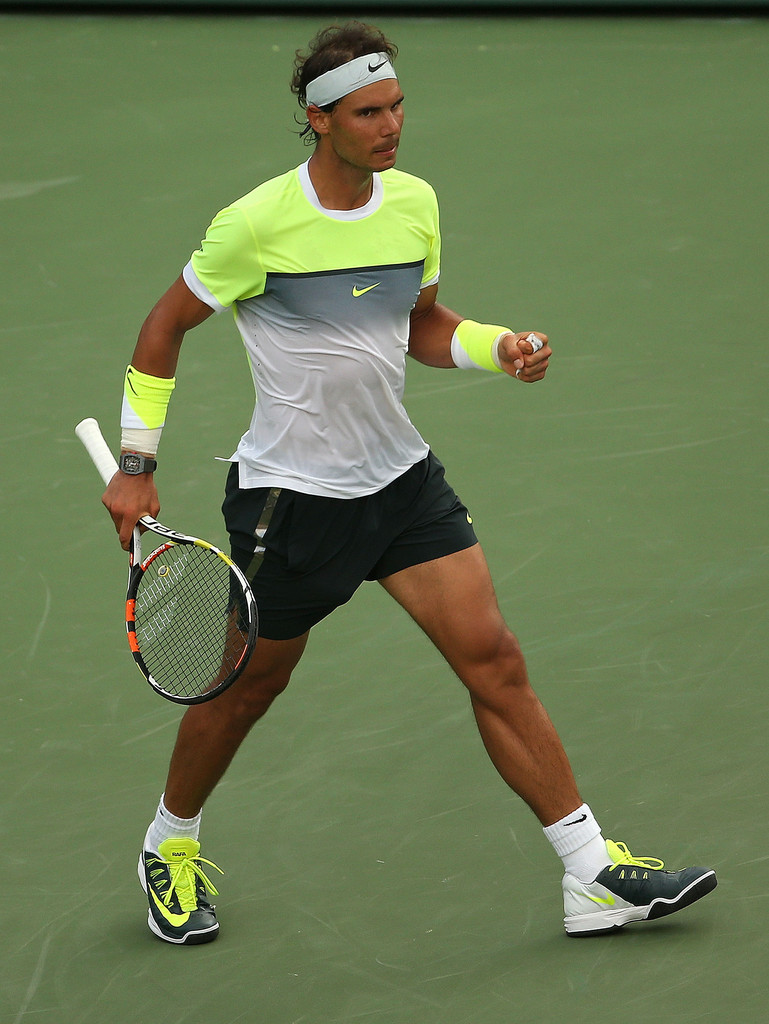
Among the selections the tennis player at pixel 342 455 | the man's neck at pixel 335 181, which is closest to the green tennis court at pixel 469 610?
the tennis player at pixel 342 455

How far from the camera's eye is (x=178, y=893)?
12.5 ft

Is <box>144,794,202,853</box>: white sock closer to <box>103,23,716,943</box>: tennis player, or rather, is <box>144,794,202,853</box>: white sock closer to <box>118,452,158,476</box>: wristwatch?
<box>103,23,716,943</box>: tennis player

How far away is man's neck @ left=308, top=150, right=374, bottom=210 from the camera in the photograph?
350cm

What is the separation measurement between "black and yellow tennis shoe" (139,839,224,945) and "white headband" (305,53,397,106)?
1.80 metres

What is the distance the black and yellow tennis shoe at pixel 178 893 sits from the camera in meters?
3.76

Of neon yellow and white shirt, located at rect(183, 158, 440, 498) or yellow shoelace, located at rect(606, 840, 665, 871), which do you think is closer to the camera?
neon yellow and white shirt, located at rect(183, 158, 440, 498)

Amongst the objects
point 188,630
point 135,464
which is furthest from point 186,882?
point 135,464

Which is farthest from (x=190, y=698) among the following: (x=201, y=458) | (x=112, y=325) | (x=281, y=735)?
(x=112, y=325)

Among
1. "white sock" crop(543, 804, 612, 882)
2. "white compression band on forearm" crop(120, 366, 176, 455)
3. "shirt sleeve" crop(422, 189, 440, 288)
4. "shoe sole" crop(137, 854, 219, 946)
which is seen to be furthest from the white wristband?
"white sock" crop(543, 804, 612, 882)

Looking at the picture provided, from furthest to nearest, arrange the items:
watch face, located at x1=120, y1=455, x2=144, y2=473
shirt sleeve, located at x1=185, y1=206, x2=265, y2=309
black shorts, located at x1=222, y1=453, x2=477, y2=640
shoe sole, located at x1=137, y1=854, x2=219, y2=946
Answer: shoe sole, located at x1=137, y1=854, x2=219, y2=946 < black shorts, located at x1=222, y1=453, x2=477, y2=640 < watch face, located at x1=120, y1=455, x2=144, y2=473 < shirt sleeve, located at x1=185, y1=206, x2=265, y2=309

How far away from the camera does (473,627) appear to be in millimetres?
3604

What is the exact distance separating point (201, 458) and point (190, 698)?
293 cm

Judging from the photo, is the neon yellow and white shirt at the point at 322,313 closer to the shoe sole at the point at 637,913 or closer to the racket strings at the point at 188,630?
the racket strings at the point at 188,630

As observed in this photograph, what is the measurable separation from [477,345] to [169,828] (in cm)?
139
